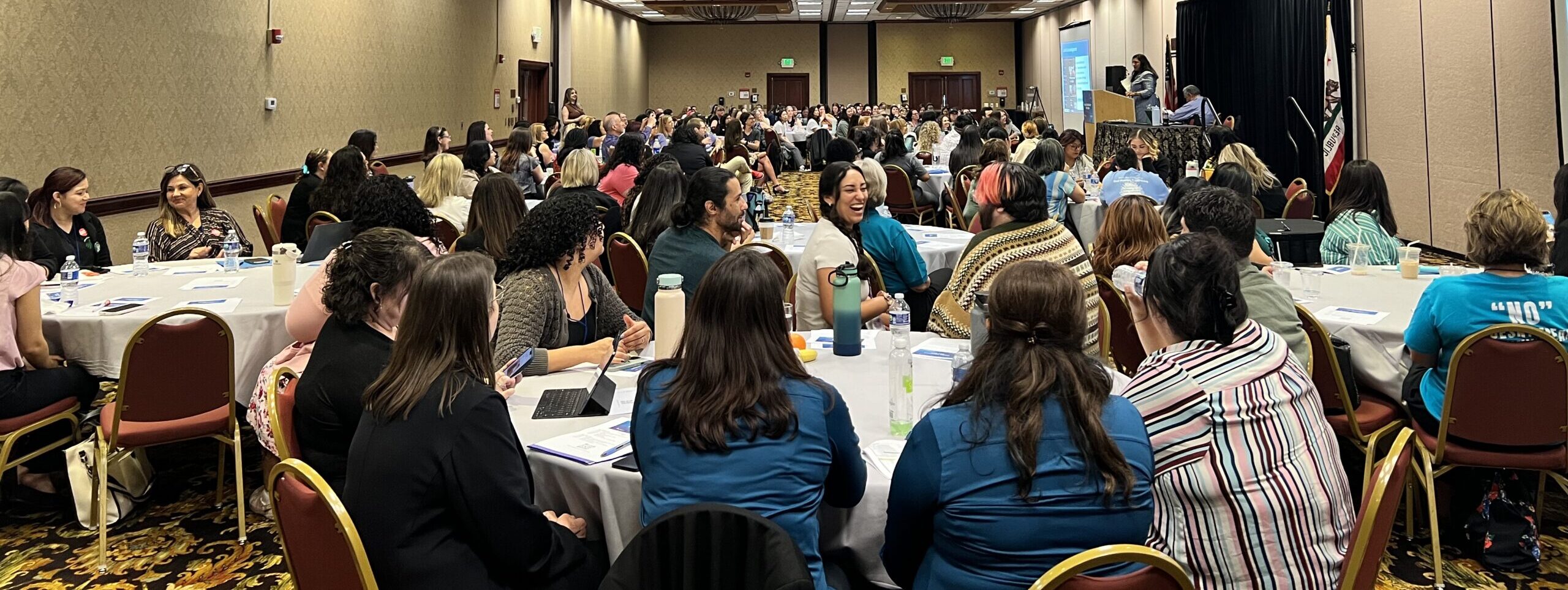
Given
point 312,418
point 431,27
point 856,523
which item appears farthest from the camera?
point 431,27

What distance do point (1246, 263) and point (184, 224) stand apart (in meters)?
5.24

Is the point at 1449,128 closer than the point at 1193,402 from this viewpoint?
No

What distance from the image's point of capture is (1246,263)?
127 inches

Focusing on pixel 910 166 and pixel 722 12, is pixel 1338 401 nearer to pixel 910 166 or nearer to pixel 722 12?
pixel 910 166

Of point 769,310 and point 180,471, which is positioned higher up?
point 769,310

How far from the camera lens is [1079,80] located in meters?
22.3

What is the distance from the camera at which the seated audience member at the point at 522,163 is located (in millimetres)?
9328

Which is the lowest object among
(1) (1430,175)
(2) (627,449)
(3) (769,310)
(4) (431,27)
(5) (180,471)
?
(5) (180,471)

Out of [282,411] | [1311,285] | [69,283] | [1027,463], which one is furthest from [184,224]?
[1311,285]

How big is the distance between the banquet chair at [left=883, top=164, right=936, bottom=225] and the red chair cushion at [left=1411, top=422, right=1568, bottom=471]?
6.95 metres

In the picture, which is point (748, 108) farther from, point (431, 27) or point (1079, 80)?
point (431, 27)

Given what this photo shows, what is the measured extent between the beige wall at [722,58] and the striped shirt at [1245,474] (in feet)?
89.8

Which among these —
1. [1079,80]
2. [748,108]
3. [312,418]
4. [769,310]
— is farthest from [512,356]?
[748,108]

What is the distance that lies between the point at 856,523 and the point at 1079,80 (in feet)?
71.0
